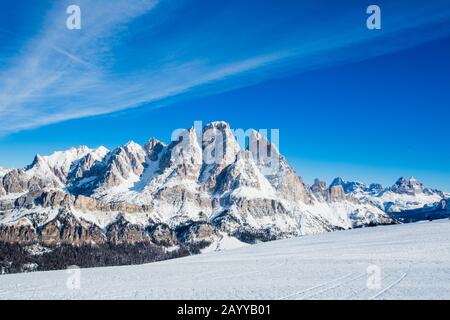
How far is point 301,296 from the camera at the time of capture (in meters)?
30.6

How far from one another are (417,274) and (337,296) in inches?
544

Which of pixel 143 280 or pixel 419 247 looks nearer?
pixel 143 280

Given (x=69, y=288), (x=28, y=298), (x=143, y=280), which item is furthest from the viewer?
(x=143, y=280)

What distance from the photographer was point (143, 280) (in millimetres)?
43812
